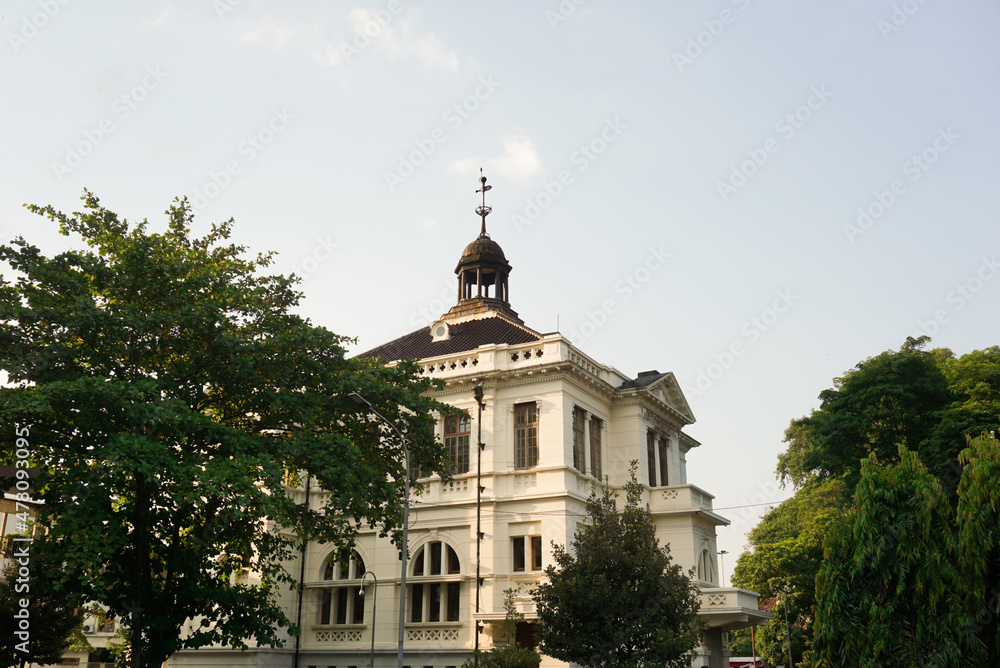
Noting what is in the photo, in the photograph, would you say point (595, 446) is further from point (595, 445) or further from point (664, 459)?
point (664, 459)

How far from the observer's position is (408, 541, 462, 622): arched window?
33.3m

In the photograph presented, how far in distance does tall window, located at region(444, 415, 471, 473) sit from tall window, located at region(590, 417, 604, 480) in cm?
520

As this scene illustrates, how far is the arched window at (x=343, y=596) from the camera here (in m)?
35.1

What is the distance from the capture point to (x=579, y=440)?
35156 millimetres

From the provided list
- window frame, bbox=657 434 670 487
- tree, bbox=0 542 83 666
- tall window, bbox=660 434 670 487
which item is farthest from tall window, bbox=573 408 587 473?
tree, bbox=0 542 83 666

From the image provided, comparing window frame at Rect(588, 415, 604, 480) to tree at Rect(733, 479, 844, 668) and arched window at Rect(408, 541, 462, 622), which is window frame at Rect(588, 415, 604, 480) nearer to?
arched window at Rect(408, 541, 462, 622)

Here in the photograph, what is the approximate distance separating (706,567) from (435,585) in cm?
1183

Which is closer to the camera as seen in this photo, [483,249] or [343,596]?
[343,596]

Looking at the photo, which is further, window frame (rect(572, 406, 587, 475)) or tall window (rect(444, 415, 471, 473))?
tall window (rect(444, 415, 471, 473))

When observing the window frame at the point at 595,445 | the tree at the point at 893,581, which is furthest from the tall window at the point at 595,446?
the tree at the point at 893,581

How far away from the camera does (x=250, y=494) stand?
20.2m

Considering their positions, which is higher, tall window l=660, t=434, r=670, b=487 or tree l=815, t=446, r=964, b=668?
tall window l=660, t=434, r=670, b=487

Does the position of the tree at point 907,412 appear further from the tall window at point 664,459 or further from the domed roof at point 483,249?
the domed roof at point 483,249

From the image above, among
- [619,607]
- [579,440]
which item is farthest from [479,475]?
[619,607]
